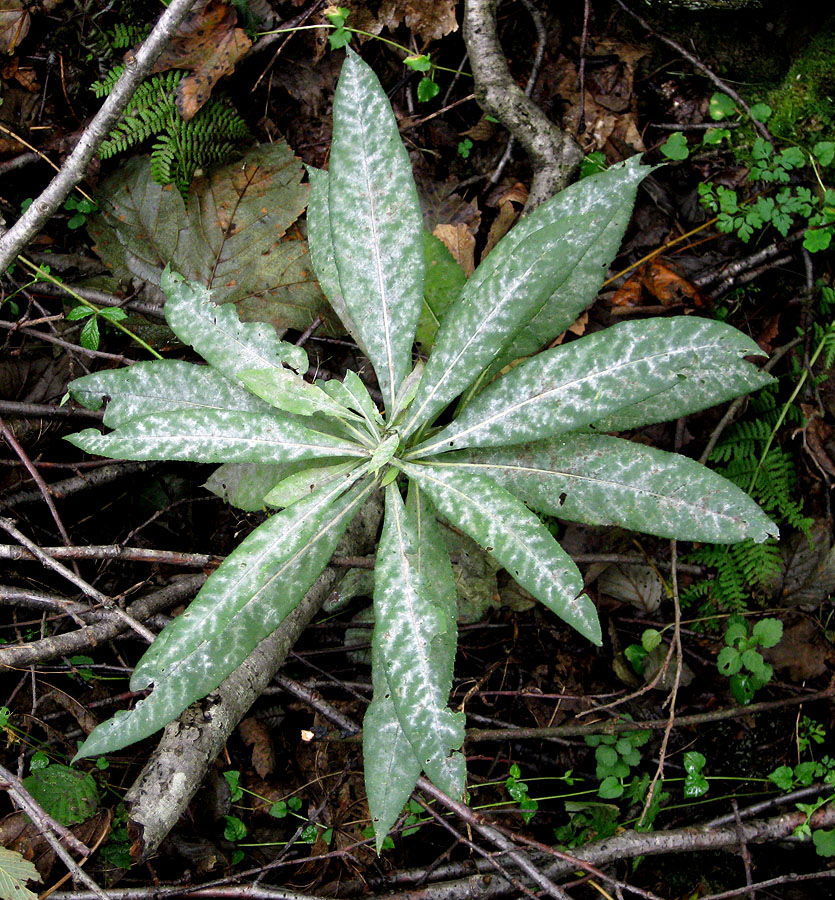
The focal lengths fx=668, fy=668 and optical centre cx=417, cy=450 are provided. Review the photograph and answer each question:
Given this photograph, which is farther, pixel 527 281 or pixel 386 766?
pixel 386 766

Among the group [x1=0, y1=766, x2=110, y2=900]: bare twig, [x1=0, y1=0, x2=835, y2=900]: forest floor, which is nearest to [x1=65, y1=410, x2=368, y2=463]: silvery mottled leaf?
[x1=0, y1=0, x2=835, y2=900]: forest floor

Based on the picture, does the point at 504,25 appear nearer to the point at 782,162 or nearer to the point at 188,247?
the point at 782,162

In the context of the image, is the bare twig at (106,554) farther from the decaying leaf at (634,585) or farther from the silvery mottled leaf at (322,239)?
the decaying leaf at (634,585)

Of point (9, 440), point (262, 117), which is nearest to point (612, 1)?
point (262, 117)

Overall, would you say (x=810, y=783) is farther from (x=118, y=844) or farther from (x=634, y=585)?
(x=118, y=844)

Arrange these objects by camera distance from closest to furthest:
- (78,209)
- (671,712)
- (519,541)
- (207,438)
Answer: (519,541)
(207,438)
(671,712)
(78,209)

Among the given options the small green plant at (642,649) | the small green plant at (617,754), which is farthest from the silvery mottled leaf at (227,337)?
the small green plant at (617,754)

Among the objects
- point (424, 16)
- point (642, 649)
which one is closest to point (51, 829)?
point (642, 649)
